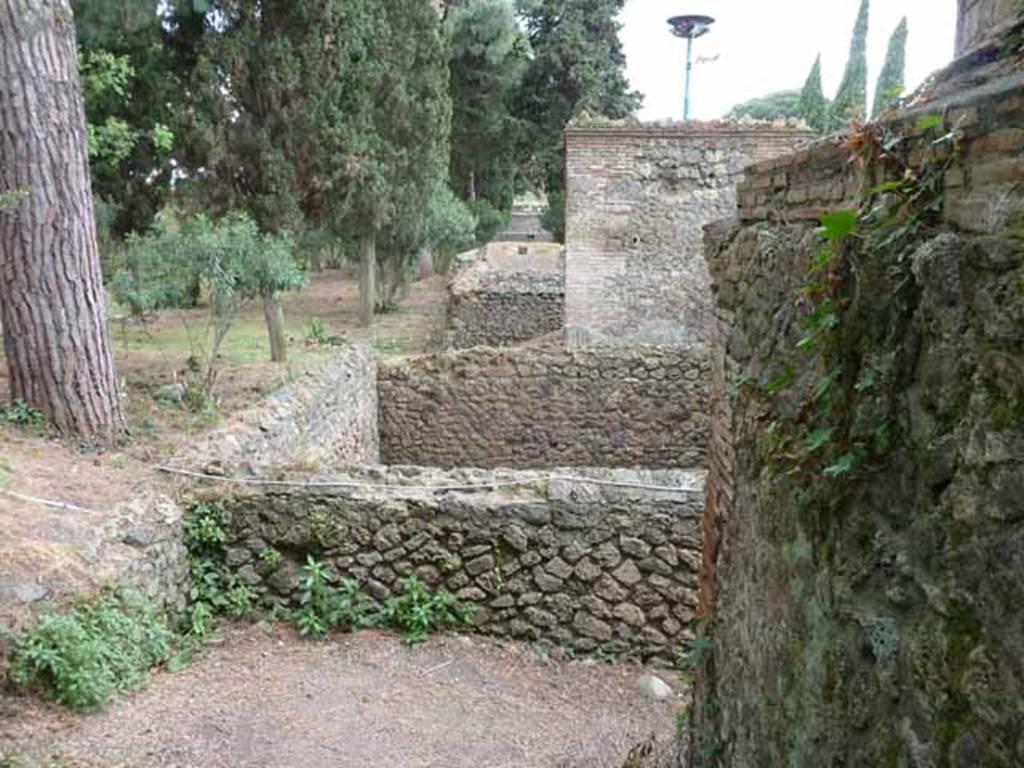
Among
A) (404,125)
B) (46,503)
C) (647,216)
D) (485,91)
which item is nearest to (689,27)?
(647,216)

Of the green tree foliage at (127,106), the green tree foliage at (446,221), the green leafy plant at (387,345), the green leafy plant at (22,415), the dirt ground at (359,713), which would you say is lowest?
the dirt ground at (359,713)

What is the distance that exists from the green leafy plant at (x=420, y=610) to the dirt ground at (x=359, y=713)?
106mm

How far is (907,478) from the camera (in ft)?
5.01

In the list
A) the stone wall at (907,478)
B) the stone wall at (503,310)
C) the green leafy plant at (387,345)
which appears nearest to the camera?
the stone wall at (907,478)

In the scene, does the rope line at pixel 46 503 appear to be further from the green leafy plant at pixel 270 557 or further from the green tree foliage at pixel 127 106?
the green tree foliage at pixel 127 106

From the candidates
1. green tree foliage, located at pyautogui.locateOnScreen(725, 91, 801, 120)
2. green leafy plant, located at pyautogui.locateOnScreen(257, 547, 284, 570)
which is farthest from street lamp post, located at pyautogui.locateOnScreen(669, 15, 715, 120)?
green tree foliage, located at pyautogui.locateOnScreen(725, 91, 801, 120)

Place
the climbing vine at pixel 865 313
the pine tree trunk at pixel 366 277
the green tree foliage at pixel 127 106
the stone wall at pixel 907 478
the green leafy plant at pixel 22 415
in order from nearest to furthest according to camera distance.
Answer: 1. the stone wall at pixel 907 478
2. the climbing vine at pixel 865 313
3. the green leafy plant at pixel 22 415
4. the green tree foliage at pixel 127 106
5. the pine tree trunk at pixel 366 277

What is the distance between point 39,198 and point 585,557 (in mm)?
4785

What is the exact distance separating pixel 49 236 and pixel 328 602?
3482 millimetres

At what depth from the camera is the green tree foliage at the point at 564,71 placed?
72.3 feet

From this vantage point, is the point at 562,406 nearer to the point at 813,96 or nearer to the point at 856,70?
the point at 856,70

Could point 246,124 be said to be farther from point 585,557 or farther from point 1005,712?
point 1005,712

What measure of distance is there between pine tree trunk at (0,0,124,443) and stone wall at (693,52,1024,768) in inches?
217

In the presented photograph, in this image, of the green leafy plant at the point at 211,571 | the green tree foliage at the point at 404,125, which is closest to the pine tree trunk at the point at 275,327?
the green tree foliage at the point at 404,125
